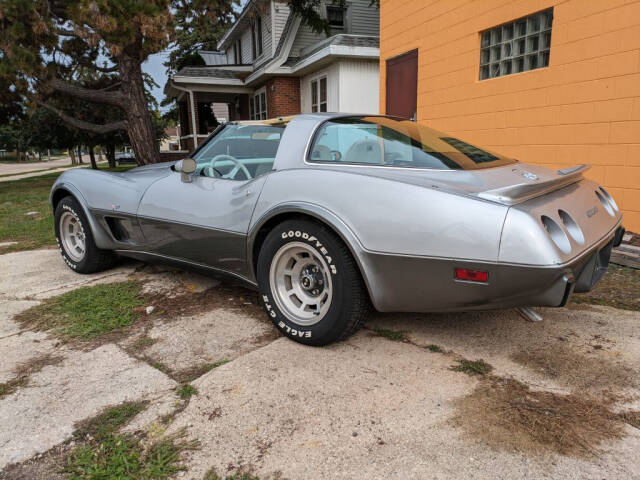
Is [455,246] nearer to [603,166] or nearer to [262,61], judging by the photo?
[603,166]

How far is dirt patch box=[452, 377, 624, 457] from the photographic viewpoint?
5.98 feet

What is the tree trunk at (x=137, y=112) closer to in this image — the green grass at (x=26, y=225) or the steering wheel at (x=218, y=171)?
the green grass at (x=26, y=225)

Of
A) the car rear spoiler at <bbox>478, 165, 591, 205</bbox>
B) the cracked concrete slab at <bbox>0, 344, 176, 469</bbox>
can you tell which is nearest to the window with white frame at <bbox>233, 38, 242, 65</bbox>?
the cracked concrete slab at <bbox>0, 344, 176, 469</bbox>

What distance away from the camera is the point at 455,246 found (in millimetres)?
2131

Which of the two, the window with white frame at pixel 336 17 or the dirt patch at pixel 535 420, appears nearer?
the dirt patch at pixel 535 420

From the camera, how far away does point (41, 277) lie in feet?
13.7

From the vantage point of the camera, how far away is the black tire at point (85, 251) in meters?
3.97

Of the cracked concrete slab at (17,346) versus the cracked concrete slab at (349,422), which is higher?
the cracked concrete slab at (17,346)

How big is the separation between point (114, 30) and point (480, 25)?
6.77m

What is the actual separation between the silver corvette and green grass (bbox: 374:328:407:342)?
1.15 ft

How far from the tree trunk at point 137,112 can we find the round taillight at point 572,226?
1139cm

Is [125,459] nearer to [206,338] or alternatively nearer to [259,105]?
[206,338]

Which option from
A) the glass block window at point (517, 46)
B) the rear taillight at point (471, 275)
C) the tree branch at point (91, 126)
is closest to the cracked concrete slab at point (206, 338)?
the rear taillight at point (471, 275)

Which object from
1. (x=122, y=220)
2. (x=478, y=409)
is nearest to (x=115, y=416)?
(x=478, y=409)
